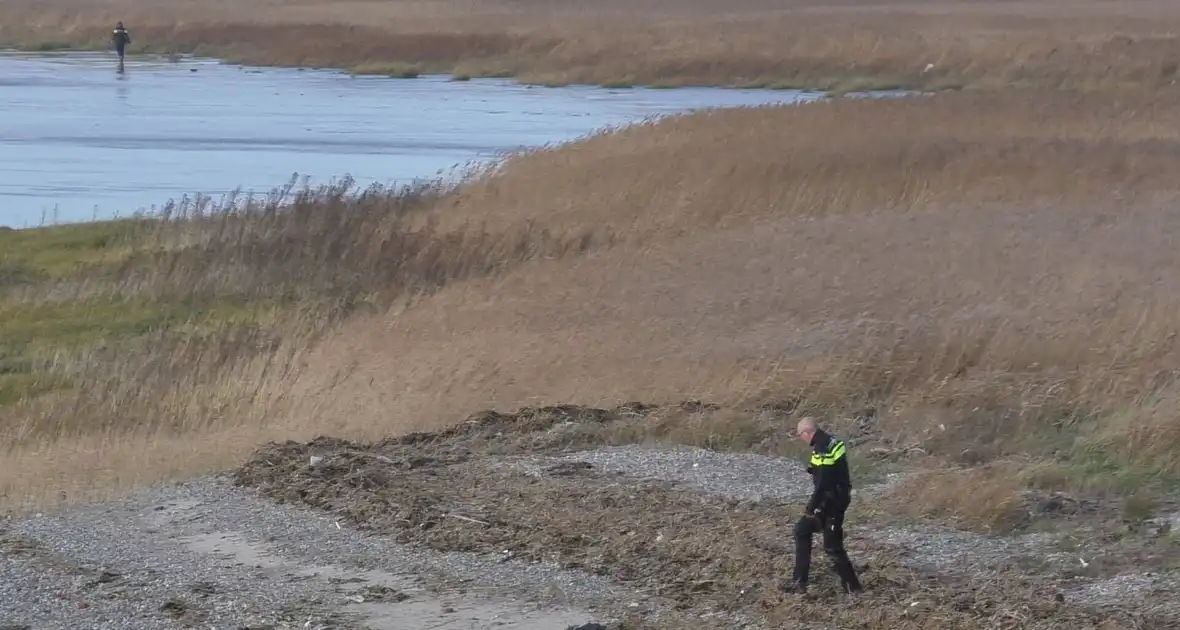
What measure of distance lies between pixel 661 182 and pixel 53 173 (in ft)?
41.0

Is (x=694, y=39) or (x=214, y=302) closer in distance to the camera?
(x=214, y=302)

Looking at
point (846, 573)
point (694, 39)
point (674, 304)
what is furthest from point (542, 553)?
point (694, 39)

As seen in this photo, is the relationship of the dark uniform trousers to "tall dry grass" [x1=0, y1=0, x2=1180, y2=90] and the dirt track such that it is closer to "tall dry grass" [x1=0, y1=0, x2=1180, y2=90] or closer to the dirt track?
the dirt track

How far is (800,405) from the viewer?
11422 millimetres

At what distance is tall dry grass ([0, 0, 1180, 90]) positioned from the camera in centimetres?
4819

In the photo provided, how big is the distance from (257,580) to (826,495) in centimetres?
275

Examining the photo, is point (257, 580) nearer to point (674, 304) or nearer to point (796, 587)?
point (796, 587)

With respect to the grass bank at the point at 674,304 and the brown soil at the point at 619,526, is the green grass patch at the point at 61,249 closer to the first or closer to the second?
the grass bank at the point at 674,304

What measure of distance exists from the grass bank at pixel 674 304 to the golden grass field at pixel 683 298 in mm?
43

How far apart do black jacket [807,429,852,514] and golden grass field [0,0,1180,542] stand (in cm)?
Answer: 177

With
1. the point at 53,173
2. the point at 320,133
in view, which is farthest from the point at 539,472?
the point at 320,133

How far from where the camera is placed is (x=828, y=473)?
7215mm

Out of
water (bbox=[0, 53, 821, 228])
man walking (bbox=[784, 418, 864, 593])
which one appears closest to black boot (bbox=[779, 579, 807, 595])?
man walking (bbox=[784, 418, 864, 593])

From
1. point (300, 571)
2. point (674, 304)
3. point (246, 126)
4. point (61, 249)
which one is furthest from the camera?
point (246, 126)
